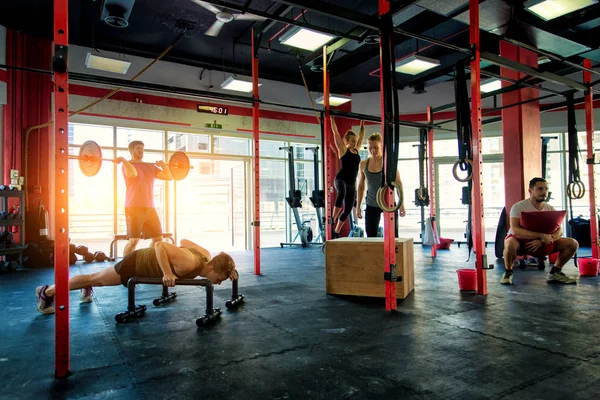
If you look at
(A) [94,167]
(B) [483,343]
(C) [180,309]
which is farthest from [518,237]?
(A) [94,167]

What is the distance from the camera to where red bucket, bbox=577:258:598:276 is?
4.54 meters

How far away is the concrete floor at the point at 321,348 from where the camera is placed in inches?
68.6

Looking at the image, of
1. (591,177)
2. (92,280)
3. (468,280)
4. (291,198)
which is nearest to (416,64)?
(591,177)

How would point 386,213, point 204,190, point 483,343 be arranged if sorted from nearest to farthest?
1. point 483,343
2. point 386,213
3. point 204,190

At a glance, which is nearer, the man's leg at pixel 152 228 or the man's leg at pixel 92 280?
the man's leg at pixel 92 280

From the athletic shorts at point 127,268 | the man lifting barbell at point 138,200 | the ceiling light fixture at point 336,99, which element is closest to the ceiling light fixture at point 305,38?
the man lifting barbell at point 138,200

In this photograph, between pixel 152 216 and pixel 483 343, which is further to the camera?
pixel 152 216

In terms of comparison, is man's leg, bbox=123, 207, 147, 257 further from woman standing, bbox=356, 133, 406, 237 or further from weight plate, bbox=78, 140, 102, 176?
woman standing, bbox=356, 133, 406, 237

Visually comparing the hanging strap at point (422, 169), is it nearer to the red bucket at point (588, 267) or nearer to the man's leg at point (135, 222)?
the red bucket at point (588, 267)

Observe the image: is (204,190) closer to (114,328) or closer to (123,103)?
(123,103)

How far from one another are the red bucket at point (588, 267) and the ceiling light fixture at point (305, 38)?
421cm

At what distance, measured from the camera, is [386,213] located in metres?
3.09

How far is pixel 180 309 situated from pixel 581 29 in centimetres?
642

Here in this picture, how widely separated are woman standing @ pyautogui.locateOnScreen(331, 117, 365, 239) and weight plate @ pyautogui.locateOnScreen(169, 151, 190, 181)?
188 cm
